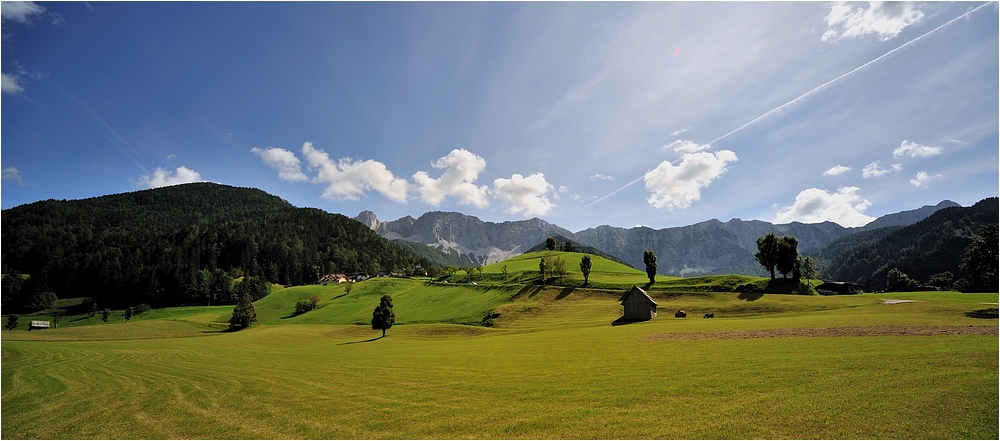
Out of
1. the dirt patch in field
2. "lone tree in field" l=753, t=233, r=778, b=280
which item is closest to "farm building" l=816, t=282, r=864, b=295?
"lone tree in field" l=753, t=233, r=778, b=280

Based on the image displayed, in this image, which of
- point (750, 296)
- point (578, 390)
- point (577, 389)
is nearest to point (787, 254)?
point (750, 296)

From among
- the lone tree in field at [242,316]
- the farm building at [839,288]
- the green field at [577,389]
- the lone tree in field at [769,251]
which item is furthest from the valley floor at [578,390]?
the farm building at [839,288]

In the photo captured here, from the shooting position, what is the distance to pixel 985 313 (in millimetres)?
35438

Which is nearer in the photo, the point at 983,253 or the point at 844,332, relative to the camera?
the point at 844,332

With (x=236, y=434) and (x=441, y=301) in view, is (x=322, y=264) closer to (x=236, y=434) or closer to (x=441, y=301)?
(x=441, y=301)

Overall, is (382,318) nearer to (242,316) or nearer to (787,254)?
(242,316)

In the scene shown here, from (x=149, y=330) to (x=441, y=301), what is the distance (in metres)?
57.9

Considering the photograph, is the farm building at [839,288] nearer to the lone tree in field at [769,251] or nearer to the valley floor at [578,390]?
the lone tree in field at [769,251]

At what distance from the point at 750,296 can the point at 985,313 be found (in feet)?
96.7

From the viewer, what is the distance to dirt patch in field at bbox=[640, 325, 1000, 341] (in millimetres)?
25203

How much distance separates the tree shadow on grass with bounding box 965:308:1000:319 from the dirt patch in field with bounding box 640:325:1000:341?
42.1 feet

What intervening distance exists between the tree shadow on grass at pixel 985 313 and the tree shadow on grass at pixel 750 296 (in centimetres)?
2507

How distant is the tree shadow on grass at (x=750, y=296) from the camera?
62.3 m

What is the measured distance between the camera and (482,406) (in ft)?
51.4
